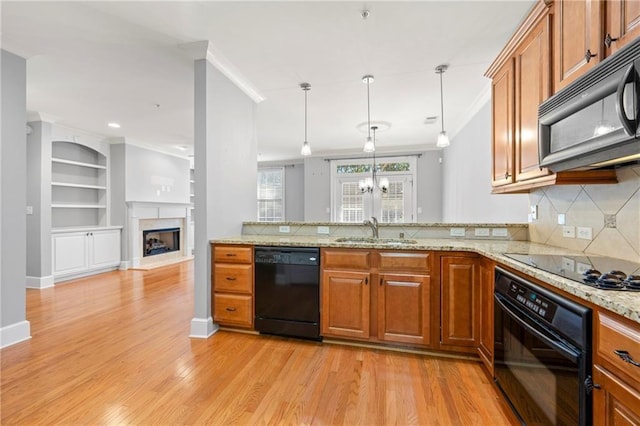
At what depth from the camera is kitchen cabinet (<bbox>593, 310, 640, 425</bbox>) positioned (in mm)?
842

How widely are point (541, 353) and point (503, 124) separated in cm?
177

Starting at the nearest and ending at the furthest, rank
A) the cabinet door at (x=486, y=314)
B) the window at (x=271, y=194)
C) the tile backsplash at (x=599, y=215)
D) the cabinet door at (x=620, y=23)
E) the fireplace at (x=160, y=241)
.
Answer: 1. the cabinet door at (x=620, y=23)
2. the tile backsplash at (x=599, y=215)
3. the cabinet door at (x=486, y=314)
4. the fireplace at (x=160, y=241)
5. the window at (x=271, y=194)

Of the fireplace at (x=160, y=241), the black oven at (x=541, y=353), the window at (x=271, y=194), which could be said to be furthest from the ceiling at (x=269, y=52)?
the window at (x=271, y=194)

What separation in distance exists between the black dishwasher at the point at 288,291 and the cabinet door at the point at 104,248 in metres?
4.41

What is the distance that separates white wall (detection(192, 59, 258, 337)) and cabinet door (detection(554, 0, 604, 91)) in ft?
8.83

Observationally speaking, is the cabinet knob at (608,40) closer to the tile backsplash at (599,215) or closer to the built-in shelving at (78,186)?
the tile backsplash at (599,215)

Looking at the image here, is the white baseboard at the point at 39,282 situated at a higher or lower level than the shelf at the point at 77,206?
lower

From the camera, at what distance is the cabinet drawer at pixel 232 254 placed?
2.69 m

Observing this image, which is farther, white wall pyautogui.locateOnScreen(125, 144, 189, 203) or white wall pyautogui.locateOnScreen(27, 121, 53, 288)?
white wall pyautogui.locateOnScreen(125, 144, 189, 203)

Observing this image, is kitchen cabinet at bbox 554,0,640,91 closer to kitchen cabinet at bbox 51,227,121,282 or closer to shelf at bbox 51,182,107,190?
kitchen cabinet at bbox 51,227,121,282

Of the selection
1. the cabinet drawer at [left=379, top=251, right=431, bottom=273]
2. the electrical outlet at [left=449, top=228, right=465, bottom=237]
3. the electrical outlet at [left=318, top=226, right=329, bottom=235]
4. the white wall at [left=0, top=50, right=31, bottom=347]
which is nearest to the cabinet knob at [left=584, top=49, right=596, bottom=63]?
the cabinet drawer at [left=379, top=251, right=431, bottom=273]

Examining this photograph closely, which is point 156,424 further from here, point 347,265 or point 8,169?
point 8,169

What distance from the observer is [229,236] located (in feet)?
10.1

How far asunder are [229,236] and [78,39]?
2.22 metres
